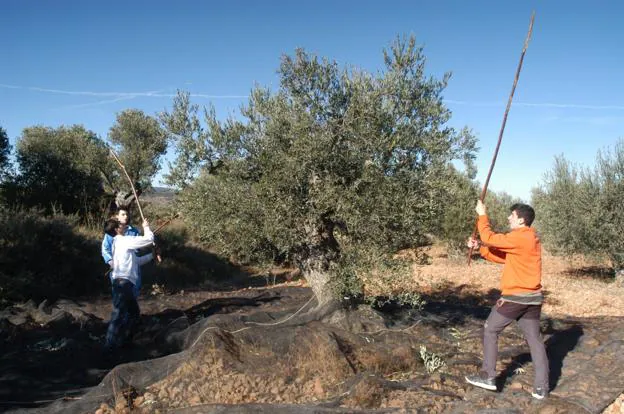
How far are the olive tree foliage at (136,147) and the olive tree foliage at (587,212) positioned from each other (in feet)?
58.2

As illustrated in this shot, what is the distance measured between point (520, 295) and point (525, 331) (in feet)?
1.52

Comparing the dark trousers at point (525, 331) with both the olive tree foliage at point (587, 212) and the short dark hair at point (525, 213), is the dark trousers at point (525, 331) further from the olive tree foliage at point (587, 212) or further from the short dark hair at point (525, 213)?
the olive tree foliage at point (587, 212)

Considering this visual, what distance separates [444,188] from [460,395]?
11.1ft

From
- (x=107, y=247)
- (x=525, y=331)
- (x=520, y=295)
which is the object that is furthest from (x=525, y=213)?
(x=107, y=247)

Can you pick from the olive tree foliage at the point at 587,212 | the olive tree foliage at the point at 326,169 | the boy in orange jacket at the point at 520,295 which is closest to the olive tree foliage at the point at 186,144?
the olive tree foliage at the point at 326,169

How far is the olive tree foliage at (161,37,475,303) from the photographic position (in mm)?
7043

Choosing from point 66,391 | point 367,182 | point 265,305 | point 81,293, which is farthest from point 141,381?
point 81,293

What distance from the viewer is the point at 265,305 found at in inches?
474

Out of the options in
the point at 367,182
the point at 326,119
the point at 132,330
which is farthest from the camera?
the point at 132,330

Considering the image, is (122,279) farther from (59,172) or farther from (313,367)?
(59,172)

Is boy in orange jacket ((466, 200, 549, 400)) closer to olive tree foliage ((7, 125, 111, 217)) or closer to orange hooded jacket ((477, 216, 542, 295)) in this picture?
orange hooded jacket ((477, 216, 542, 295))

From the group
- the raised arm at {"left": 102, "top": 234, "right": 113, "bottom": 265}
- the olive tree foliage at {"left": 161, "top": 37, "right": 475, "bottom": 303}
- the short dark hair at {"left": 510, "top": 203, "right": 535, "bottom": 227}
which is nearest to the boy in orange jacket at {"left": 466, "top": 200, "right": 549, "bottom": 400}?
the short dark hair at {"left": 510, "top": 203, "right": 535, "bottom": 227}

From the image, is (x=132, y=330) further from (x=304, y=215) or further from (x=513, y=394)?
(x=513, y=394)

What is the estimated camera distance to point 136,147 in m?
24.4
